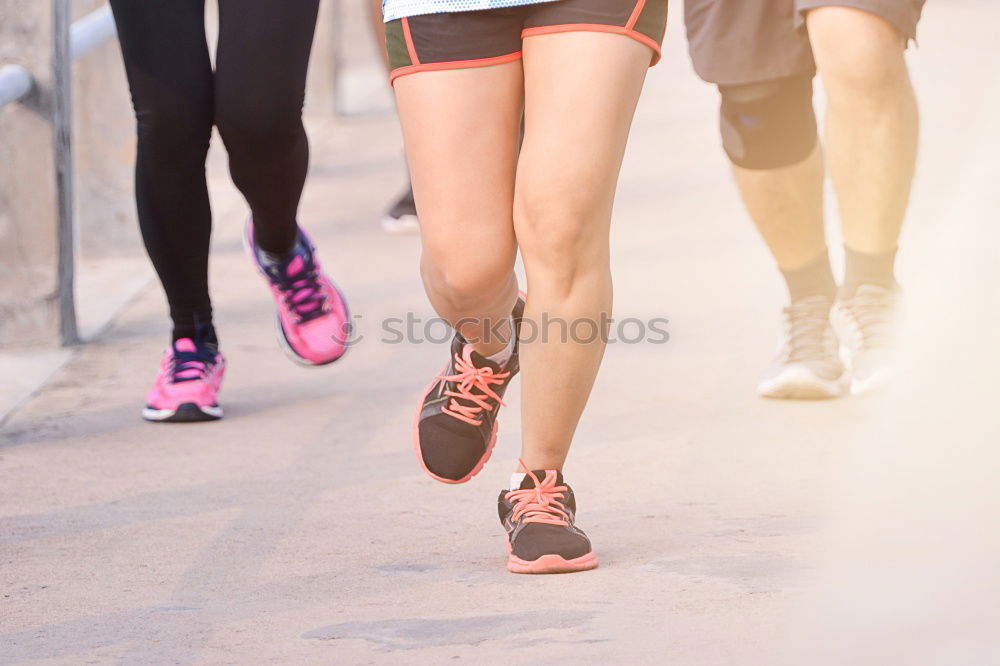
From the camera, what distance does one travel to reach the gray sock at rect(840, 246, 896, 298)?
12.8ft

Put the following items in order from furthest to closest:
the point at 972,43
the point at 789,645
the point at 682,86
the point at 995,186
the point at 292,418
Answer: the point at 972,43 → the point at 682,86 → the point at 995,186 → the point at 292,418 → the point at 789,645

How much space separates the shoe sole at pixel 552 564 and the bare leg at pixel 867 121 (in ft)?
4.82

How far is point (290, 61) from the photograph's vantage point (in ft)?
11.8

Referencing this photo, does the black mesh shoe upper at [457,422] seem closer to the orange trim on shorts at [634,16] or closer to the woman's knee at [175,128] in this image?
the orange trim on shorts at [634,16]

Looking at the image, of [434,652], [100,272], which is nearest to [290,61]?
[434,652]

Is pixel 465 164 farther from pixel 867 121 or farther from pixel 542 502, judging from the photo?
pixel 867 121

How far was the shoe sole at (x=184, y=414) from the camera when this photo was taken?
389cm

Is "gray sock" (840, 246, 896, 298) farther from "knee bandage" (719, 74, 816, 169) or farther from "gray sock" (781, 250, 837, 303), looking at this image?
"knee bandage" (719, 74, 816, 169)

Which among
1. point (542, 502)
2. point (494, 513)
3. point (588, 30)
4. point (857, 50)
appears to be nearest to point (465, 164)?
point (588, 30)

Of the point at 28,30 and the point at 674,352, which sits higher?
the point at 28,30

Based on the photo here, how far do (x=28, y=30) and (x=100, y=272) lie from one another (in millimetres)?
1372

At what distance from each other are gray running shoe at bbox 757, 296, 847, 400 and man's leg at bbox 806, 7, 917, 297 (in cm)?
12

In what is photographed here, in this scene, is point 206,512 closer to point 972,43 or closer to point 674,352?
point 674,352

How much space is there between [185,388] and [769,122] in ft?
5.24
